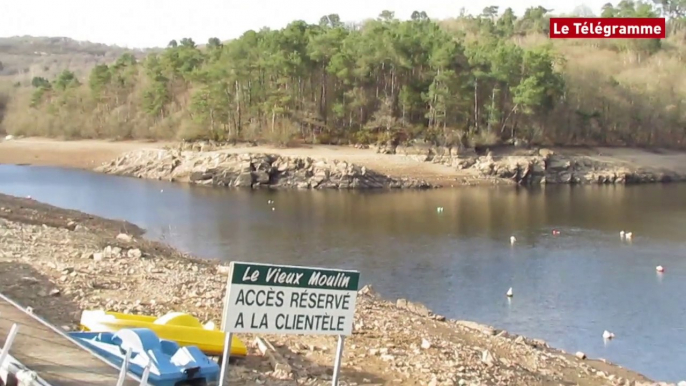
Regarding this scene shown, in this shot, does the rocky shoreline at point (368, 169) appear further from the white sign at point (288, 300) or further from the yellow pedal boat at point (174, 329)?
the white sign at point (288, 300)

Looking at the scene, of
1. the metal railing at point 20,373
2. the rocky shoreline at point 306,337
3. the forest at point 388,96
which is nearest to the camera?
the metal railing at point 20,373

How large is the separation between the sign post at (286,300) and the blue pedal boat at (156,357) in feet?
3.04

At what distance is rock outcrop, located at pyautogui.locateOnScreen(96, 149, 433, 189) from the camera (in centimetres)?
5450

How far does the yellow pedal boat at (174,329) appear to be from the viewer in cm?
935

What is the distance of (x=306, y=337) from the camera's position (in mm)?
11227

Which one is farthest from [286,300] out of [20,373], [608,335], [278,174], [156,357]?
[278,174]

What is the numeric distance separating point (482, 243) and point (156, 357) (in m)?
25.0

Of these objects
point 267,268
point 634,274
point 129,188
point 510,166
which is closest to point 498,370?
point 267,268

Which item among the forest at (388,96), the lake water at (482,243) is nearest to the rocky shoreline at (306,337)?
the lake water at (482,243)

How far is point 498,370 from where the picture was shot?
1117 cm

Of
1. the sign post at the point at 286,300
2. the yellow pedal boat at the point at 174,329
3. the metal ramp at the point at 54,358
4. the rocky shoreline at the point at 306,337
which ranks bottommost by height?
the rocky shoreline at the point at 306,337

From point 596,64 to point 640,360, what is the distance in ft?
223

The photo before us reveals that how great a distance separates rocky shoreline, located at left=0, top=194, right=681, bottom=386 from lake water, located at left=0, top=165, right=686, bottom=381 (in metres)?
3.80

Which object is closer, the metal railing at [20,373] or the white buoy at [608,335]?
the metal railing at [20,373]
